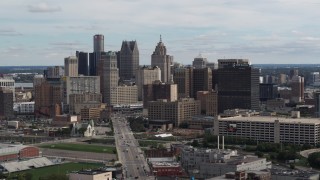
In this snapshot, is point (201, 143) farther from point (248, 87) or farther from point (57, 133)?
point (248, 87)

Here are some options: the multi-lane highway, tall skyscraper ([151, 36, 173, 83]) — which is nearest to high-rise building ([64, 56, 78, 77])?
tall skyscraper ([151, 36, 173, 83])

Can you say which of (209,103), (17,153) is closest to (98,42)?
(209,103)

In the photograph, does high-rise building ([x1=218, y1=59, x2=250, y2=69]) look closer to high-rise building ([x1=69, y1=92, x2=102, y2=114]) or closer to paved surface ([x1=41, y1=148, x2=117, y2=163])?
high-rise building ([x1=69, y1=92, x2=102, y2=114])

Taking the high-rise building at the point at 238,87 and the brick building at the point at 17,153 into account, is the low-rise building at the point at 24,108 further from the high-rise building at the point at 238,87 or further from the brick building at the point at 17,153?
the brick building at the point at 17,153

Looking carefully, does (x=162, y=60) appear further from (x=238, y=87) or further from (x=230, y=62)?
(x=238, y=87)

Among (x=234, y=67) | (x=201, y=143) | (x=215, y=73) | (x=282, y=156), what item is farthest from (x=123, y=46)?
(x=282, y=156)
